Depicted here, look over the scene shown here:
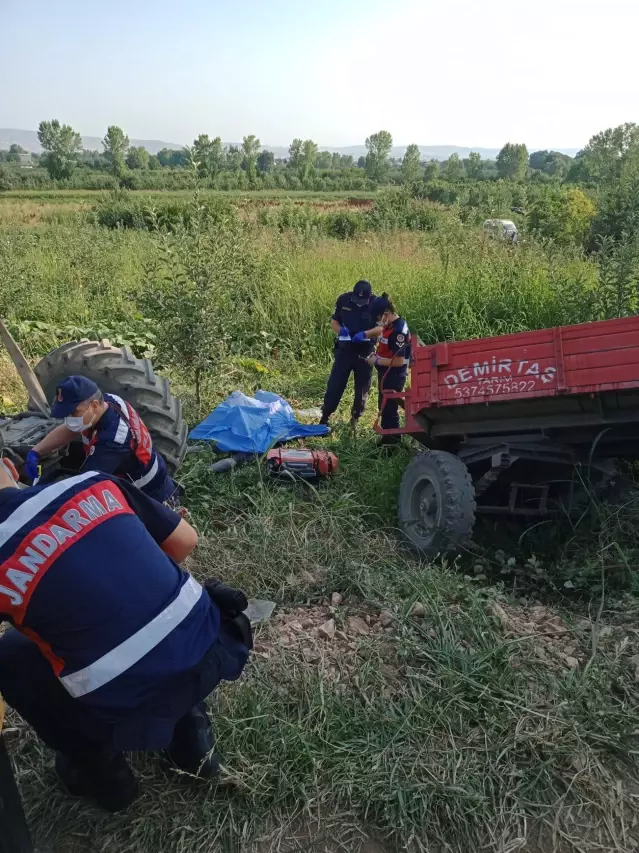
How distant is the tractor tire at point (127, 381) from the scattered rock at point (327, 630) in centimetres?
196

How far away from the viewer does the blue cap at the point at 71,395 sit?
9.86 ft

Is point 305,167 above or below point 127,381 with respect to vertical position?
above

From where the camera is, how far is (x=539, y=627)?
2.81m

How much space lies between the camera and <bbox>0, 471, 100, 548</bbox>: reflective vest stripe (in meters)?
1.62

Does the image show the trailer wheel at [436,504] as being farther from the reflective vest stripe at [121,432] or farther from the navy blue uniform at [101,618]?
the navy blue uniform at [101,618]

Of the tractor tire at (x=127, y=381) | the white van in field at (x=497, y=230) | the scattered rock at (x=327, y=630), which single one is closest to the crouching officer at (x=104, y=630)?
the scattered rock at (x=327, y=630)

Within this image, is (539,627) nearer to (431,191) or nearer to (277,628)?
(277,628)

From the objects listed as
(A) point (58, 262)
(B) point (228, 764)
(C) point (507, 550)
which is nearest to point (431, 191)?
(A) point (58, 262)

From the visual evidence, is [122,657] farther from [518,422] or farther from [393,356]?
[393,356]

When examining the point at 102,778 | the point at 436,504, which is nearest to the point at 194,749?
the point at 102,778

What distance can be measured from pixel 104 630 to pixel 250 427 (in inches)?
146

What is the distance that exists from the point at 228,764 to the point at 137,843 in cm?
36

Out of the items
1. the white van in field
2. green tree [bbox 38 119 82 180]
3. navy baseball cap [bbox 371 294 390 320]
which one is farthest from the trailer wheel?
green tree [bbox 38 119 82 180]

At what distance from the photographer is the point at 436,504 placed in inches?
152
